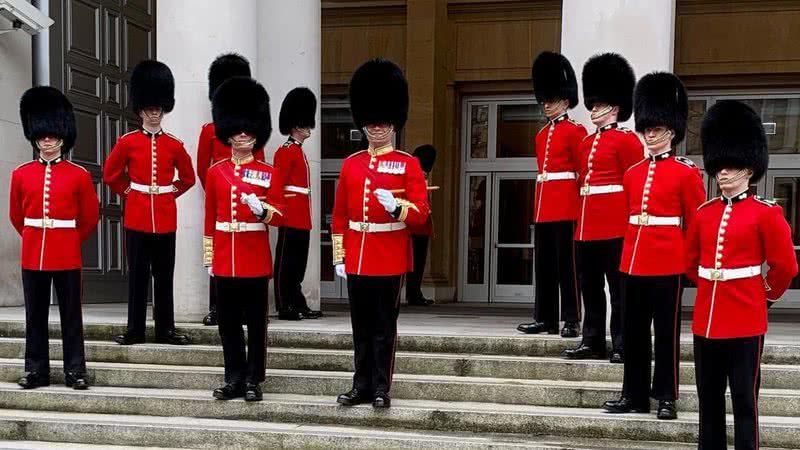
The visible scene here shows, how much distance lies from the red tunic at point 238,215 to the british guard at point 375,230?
0.47 metres

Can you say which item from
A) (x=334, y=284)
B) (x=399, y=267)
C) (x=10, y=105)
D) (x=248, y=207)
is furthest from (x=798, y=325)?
(x=10, y=105)

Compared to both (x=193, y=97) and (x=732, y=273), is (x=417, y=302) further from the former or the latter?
(x=732, y=273)

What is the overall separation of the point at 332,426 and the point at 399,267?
103 centimetres

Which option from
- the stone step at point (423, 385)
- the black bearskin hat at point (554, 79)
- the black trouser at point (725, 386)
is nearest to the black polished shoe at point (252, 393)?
the stone step at point (423, 385)

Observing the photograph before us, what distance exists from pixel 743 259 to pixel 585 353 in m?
1.87

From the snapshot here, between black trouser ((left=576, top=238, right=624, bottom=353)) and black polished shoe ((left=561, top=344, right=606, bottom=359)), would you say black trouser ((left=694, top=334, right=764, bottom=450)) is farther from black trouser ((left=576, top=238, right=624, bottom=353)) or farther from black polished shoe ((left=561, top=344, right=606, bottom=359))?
black polished shoe ((left=561, top=344, right=606, bottom=359))

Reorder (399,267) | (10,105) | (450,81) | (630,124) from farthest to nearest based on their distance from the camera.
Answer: (450,81)
(10,105)
(630,124)
(399,267)

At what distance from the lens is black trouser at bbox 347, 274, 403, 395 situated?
18.8 ft

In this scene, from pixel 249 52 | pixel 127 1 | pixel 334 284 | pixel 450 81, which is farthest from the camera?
pixel 334 284

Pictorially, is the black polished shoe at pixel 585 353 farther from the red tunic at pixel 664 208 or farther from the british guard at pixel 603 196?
the red tunic at pixel 664 208

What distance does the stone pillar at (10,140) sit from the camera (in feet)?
29.4

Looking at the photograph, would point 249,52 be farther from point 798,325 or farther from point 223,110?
point 798,325

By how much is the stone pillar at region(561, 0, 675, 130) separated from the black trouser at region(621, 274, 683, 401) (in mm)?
2191

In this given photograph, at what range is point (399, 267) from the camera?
5.77 metres
